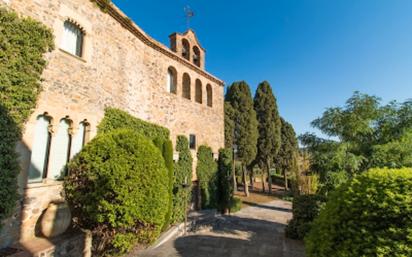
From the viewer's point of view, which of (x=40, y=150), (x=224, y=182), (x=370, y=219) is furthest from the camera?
(x=224, y=182)

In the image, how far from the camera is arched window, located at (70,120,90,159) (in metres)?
6.29

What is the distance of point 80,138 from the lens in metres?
6.52

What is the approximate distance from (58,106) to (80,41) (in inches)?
91.6

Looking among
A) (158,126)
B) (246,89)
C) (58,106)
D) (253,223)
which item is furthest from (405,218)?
(246,89)

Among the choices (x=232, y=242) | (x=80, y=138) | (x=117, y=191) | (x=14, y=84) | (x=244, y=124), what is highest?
(x=244, y=124)

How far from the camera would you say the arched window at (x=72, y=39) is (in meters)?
6.39

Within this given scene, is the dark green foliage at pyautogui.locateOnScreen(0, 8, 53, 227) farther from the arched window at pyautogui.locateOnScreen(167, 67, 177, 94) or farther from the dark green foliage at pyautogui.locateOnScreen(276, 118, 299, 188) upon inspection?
the dark green foliage at pyautogui.locateOnScreen(276, 118, 299, 188)

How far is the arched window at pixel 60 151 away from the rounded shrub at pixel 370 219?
611 centimetres

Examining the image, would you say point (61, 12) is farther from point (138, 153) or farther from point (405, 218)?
point (405, 218)

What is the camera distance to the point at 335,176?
6.30 m

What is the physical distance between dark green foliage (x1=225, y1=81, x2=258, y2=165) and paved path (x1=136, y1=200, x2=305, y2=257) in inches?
298

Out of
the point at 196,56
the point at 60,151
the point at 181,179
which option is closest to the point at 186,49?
the point at 196,56

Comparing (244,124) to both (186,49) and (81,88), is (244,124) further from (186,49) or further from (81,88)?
(81,88)

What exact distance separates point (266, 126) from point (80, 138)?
17209 mm
